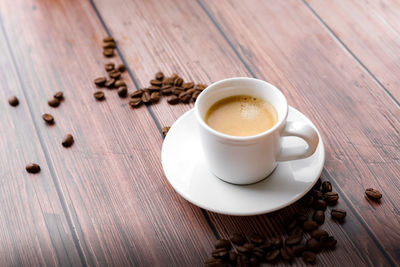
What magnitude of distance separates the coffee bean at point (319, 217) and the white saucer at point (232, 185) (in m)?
0.06

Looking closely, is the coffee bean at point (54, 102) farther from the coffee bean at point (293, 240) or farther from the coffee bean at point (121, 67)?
the coffee bean at point (293, 240)

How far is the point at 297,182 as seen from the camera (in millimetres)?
1017

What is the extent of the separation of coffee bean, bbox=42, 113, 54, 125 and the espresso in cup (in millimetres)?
523

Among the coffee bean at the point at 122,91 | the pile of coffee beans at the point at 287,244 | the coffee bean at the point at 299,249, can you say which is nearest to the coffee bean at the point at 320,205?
the pile of coffee beans at the point at 287,244

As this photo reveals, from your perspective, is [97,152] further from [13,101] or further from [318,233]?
[318,233]

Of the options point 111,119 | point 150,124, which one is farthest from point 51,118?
point 150,124

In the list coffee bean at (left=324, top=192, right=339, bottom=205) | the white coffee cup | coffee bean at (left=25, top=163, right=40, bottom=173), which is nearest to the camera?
the white coffee cup

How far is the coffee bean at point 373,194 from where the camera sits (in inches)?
40.5

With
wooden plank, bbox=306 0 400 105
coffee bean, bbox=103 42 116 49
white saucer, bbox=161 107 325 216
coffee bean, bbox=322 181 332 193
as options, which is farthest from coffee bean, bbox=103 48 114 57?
coffee bean, bbox=322 181 332 193

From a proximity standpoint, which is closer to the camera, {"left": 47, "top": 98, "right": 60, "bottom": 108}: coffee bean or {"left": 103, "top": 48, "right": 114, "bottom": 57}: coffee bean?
{"left": 47, "top": 98, "right": 60, "bottom": 108}: coffee bean

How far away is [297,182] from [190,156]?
0.91ft

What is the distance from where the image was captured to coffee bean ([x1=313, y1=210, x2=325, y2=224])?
100 centimetres

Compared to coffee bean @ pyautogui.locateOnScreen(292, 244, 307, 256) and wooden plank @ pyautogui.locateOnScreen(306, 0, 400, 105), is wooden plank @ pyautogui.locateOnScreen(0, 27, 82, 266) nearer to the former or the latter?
coffee bean @ pyautogui.locateOnScreen(292, 244, 307, 256)

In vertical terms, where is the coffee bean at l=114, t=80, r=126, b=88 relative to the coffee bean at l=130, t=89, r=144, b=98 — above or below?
below
